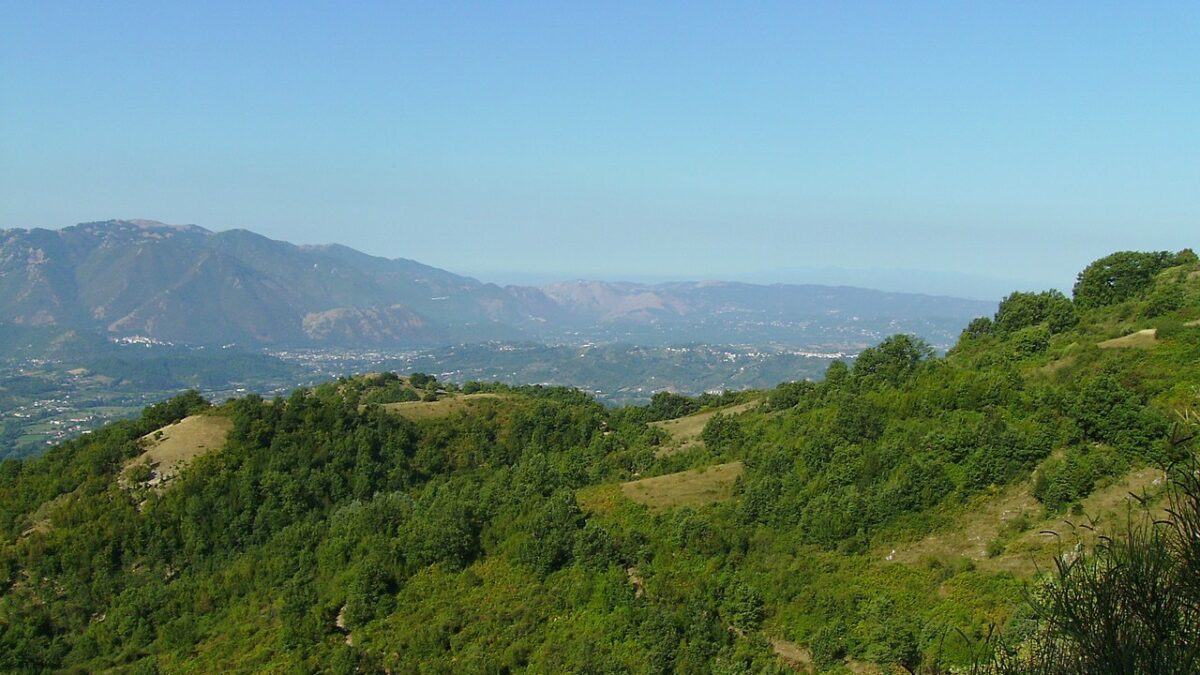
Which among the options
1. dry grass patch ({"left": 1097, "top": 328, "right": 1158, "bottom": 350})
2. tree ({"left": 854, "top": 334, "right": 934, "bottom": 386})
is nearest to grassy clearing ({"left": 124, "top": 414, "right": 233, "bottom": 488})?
tree ({"left": 854, "top": 334, "right": 934, "bottom": 386})

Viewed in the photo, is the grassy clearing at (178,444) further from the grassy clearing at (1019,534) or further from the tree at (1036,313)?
the tree at (1036,313)

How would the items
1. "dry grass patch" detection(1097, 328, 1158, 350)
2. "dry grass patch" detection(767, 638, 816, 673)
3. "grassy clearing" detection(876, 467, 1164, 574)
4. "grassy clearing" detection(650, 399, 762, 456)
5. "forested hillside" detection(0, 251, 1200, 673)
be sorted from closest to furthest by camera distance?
1. "dry grass patch" detection(767, 638, 816, 673)
2. "grassy clearing" detection(876, 467, 1164, 574)
3. "forested hillside" detection(0, 251, 1200, 673)
4. "dry grass patch" detection(1097, 328, 1158, 350)
5. "grassy clearing" detection(650, 399, 762, 456)

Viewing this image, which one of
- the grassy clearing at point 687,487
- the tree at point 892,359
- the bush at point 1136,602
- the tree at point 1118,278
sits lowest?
the grassy clearing at point 687,487

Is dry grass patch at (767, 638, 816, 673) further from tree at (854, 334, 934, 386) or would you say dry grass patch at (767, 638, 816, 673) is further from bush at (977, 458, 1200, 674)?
tree at (854, 334, 934, 386)

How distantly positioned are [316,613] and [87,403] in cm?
17330

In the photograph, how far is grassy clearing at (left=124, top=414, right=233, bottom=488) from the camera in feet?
128

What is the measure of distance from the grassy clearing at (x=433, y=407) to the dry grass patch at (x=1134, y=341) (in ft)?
130

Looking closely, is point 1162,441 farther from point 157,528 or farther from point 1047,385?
point 157,528

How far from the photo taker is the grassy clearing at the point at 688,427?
45.6 metres

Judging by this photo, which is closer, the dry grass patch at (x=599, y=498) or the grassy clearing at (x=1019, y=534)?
the grassy clearing at (x=1019, y=534)

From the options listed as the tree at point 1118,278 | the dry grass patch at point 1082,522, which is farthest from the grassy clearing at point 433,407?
the tree at point 1118,278

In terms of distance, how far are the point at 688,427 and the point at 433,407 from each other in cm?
1916

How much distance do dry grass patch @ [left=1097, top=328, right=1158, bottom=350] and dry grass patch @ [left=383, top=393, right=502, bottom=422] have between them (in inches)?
1566

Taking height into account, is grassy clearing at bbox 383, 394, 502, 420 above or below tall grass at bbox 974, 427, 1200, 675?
below
